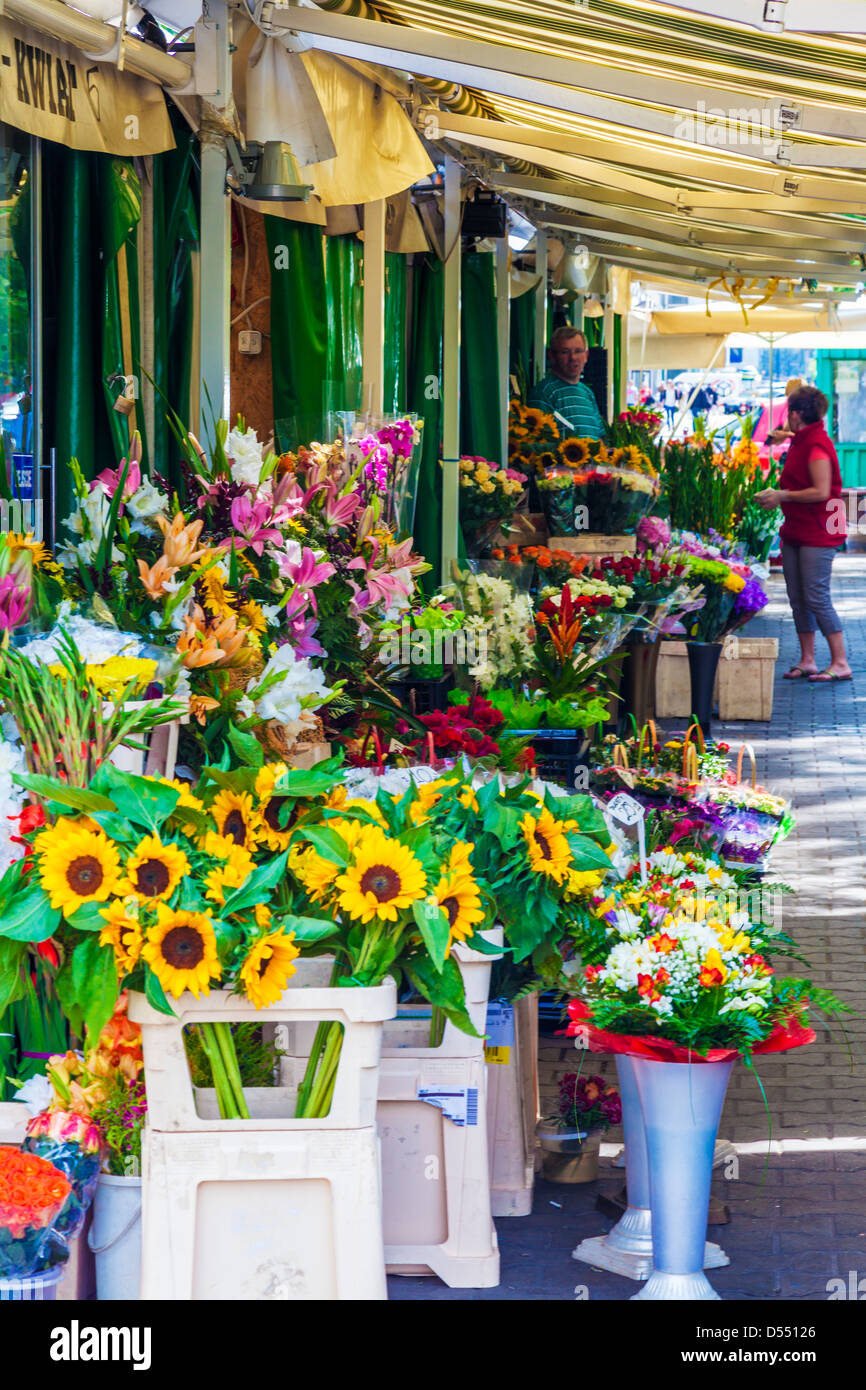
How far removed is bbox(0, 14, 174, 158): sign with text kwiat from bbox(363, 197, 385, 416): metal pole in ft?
6.86

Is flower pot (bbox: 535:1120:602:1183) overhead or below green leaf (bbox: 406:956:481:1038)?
below

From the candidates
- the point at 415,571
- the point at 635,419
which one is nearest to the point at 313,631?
the point at 415,571

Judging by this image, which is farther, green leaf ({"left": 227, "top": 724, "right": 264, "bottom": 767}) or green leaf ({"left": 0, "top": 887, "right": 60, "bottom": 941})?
green leaf ({"left": 227, "top": 724, "right": 264, "bottom": 767})

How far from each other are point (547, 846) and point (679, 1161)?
2.10 ft

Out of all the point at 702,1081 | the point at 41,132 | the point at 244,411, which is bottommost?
the point at 702,1081

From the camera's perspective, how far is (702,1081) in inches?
120

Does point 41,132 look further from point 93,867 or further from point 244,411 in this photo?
→ point 244,411

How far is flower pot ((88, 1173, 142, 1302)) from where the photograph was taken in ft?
9.51

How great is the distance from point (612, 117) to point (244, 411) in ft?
6.38

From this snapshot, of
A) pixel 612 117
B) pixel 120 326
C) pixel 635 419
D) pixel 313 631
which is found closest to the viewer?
pixel 313 631

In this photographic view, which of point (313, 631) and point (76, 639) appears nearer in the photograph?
point (76, 639)

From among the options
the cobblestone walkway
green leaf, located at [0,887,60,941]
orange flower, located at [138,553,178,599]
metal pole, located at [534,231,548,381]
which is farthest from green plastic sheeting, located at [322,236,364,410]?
metal pole, located at [534,231,548,381]

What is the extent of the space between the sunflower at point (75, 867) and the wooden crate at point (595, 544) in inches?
221

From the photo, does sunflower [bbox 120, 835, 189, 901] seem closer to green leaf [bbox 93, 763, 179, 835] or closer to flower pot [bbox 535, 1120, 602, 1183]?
green leaf [bbox 93, 763, 179, 835]
